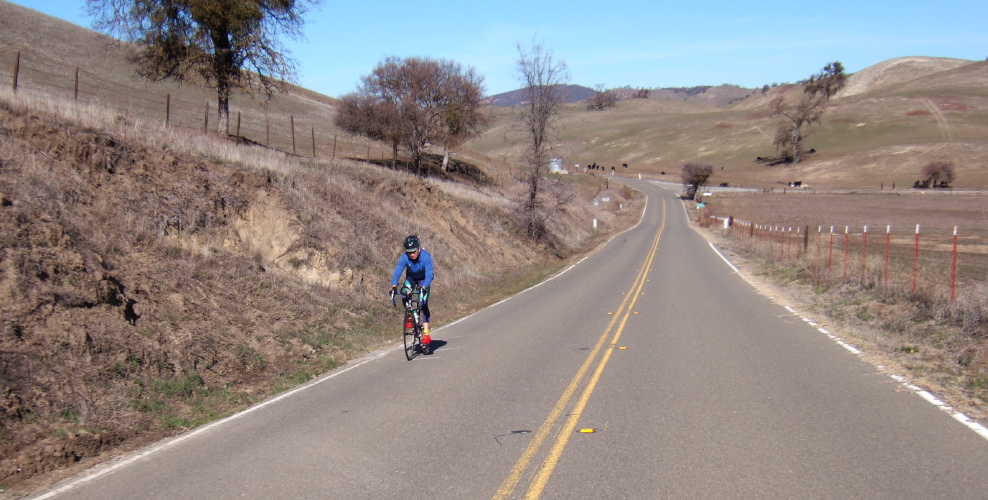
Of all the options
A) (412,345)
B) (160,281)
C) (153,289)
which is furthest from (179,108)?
(412,345)

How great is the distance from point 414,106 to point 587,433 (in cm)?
4428

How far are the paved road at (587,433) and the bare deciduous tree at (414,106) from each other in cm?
3836

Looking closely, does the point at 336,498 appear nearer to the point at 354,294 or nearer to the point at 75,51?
the point at 354,294

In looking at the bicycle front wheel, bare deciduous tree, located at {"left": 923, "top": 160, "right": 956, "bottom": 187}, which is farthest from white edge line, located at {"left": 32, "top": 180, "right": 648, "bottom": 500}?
bare deciduous tree, located at {"left": 923, "top": 160, "right": 956, "bottom": 187}

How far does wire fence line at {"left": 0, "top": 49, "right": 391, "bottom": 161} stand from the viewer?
34.7 metres

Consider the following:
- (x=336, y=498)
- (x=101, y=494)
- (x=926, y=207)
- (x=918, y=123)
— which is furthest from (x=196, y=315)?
(x=918, y=123)

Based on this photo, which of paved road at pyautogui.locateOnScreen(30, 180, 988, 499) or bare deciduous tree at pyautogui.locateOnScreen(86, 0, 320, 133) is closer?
paved road at pyautogui.locateOnScreen(30, 180, 988, 499)

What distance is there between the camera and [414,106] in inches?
1914

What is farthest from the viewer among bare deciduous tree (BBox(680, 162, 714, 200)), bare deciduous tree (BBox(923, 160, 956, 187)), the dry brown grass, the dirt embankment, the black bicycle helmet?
bare deciduous tree (BBox(680, 162, 714, 200))

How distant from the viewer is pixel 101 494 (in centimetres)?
542

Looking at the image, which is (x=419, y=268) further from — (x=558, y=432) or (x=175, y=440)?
(x=558, y=432)

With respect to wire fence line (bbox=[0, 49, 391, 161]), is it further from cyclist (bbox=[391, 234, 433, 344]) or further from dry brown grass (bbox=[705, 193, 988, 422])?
dry brown grass (bbox=[705, 193, 988, 422])

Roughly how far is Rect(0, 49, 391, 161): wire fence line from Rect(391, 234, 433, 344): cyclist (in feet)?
66.5

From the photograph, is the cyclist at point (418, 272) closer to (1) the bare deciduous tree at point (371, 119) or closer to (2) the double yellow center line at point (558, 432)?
(2) the double yellow center line at point (558, 432)
